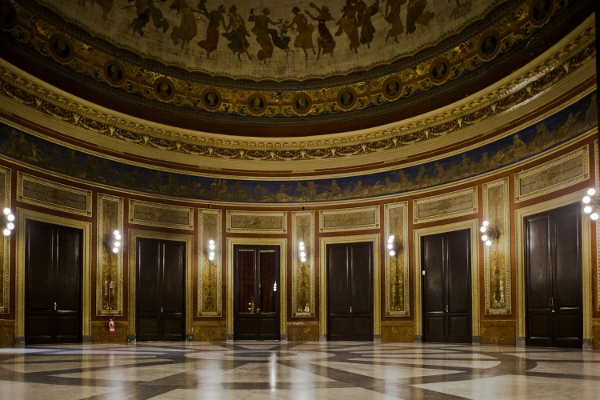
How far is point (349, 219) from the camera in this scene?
72.2 feet

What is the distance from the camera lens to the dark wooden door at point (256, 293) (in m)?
22.0

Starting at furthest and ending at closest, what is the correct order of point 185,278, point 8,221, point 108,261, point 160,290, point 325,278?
point 325,278 → point 185,278 → point 160,290 → point 108,261 → point 8,221

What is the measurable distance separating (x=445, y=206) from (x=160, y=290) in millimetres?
9710

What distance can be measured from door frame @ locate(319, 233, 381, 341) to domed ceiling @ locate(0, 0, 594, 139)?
12.7 ft

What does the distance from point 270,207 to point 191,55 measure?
20.1ft

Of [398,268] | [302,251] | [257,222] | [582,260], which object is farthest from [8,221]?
[582,260]

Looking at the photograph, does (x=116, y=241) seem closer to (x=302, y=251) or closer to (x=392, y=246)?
(x=302, y=251)

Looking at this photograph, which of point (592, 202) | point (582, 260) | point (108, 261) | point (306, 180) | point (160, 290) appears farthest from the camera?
point (306, 180)

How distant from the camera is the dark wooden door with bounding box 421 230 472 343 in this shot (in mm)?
18750

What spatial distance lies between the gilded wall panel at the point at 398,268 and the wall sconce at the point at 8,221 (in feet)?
37.7

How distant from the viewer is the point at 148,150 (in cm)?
2081

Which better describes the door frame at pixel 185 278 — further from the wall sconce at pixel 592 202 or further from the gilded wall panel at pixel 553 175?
the wall sconce at pixel 592 202

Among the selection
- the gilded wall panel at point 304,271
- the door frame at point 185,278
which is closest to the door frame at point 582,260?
the gilded wall panel at point 304,271

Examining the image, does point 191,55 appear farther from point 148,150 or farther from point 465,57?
point 465,57
